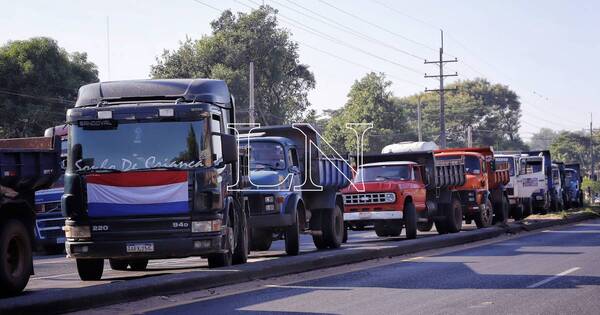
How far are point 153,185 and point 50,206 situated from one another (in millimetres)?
11611

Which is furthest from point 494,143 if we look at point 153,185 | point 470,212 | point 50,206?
point 153,185

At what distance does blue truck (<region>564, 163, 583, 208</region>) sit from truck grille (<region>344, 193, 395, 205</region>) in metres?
39.1

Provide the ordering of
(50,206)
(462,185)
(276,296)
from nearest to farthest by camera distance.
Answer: (276,296)
(50,206)
(462,185)

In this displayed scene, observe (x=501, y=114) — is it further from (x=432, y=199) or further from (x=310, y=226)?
(x=310, y=226)

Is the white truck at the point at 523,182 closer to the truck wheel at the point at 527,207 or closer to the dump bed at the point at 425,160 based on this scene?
the truck wheel at the point at 527,207

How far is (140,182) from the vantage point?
54.4ft

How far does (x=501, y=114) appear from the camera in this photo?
457 feet

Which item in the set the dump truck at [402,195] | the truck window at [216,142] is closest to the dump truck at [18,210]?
the truck window at [216,142]

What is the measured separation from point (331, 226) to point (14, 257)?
Result: 10.6m

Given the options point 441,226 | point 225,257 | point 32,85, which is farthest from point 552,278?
point 32,85

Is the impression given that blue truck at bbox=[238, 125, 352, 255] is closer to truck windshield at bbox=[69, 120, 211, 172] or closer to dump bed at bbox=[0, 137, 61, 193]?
truck windshield at bbox=[69, 120, 211, 172]

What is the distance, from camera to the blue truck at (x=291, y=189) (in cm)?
2109

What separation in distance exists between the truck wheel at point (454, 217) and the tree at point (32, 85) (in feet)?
93.6

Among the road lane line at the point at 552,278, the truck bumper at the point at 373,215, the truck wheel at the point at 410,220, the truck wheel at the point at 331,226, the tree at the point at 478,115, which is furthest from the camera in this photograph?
the tree at the point at 478,115
